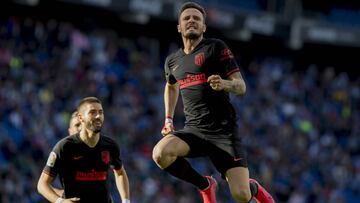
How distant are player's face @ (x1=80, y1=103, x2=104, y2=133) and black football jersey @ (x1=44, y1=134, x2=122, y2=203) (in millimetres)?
276

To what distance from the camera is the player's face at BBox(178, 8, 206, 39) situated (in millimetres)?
8547

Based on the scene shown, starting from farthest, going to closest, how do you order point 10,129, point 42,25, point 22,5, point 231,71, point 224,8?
point 224,8, point 22,5, point 42,25, point 10,129, point 231,71

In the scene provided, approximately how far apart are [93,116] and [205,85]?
1.18 metres

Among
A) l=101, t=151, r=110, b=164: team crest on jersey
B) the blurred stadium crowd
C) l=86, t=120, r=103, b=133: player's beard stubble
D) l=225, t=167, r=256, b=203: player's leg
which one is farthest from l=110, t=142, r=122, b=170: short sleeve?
the blurred stadium crowd

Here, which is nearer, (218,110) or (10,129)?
(218,110)

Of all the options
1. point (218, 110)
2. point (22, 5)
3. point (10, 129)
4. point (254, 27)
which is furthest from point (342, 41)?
point (218, 110)

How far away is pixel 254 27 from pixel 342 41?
3699 millimetres

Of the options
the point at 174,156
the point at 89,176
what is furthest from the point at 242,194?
the point at 89,176

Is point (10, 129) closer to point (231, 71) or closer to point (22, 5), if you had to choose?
point (22, 5)

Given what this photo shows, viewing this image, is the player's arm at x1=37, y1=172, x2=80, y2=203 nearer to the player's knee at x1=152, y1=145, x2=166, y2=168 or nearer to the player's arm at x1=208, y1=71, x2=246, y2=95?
the player's knee at x1=152, y1=145, x2=166, y2=168

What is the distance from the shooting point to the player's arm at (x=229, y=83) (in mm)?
7832

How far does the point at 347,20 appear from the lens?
28781mm

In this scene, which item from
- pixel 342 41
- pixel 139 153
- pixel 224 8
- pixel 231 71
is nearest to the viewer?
pixel 231 71

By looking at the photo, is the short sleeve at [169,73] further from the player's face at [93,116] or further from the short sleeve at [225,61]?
the player's face at [93,116]
